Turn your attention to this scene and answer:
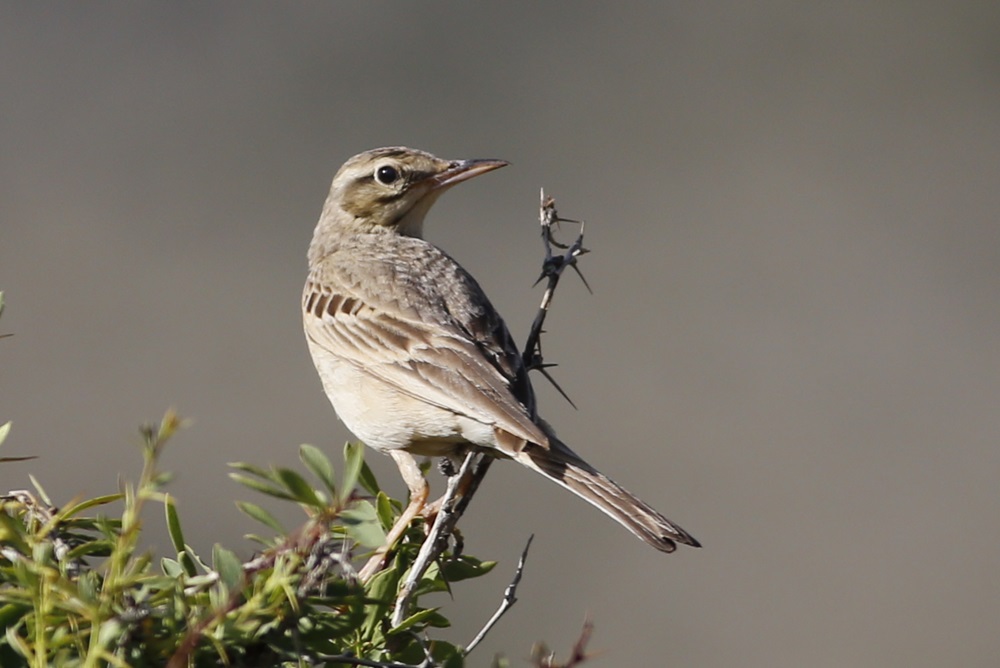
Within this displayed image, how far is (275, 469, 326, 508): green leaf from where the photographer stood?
1.44 metres

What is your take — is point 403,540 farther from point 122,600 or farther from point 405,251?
point 405,251

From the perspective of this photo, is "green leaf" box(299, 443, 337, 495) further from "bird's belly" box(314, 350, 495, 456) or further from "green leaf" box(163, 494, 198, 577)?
"bird's belly" box(314, 350, 495, 456)

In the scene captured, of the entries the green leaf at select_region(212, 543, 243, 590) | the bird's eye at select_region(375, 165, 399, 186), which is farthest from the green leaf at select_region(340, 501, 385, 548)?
the bird's eye at select_region(375, 165, 399, 186)

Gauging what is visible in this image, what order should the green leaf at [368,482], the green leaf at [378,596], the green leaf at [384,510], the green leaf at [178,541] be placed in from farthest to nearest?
the green leaf at [368,482], the green leaf at [384,510], the green leaf at [378,596], the green leaf at [178,541]

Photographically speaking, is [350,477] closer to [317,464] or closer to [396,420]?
[317,464]

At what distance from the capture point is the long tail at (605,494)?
2801mm

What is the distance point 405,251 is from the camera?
484 cm

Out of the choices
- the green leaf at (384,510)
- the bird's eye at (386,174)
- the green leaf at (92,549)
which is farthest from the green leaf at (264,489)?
the bird's eye at (386,174)

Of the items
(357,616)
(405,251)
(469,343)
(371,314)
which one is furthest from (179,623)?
(405,251)

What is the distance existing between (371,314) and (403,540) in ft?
6.43

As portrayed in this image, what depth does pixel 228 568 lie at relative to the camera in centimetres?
145

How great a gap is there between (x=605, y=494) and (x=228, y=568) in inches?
68.1

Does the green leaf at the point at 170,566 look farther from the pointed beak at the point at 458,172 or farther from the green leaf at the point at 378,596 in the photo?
the pointed beak at the point at 458,172

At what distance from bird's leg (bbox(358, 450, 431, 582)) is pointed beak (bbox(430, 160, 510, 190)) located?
1.34 meters
